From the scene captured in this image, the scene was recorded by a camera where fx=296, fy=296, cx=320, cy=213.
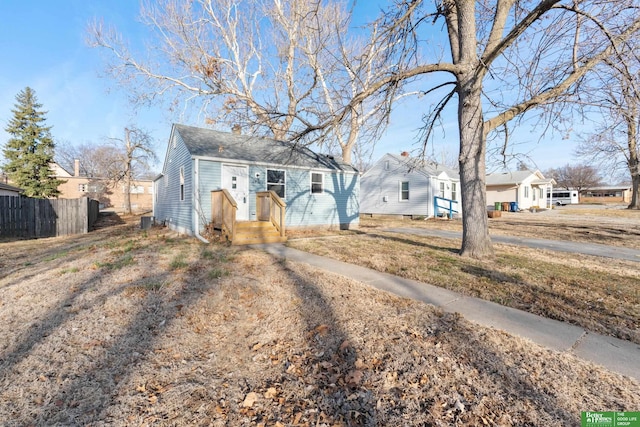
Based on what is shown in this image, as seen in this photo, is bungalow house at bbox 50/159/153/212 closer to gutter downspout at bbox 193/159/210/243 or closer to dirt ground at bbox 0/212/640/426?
gutter downspout at bbox 193/159/210/243

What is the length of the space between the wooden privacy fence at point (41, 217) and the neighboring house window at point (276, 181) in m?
8.29

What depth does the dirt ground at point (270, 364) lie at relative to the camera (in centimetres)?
198

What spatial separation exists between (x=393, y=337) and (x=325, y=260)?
12.0 ft

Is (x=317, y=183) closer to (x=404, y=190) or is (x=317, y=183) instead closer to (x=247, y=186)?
(x=247, y=186)

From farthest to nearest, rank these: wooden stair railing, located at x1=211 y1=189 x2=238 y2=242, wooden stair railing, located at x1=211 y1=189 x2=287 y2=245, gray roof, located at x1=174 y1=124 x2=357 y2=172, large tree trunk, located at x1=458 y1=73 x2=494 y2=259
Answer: gray roof, located at x1=174 y1=124 x2=357 y2=172
wooden stair railing, located at x1=211 y1=189 x2=287 y2=245
wooden stair railing, located at x1=211 y1=189 x2=238 y2=242
large tree trunk, located at x1=458 y1=73 x2=494 y2=259

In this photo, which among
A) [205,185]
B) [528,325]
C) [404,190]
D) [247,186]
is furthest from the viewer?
[404,190]

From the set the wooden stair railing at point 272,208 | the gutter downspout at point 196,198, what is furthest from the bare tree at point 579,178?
the gutter downspout at point 196,198

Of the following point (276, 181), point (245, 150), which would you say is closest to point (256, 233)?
point (276, 181)

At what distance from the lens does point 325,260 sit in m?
6.48

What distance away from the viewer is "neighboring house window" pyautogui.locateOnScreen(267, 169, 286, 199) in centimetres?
1150

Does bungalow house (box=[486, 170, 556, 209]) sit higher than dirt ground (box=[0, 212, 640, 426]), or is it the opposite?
bungalow house (box=[486, 170, 556, 209])

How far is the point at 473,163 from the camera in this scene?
20.5 feet

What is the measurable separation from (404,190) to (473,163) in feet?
48.0

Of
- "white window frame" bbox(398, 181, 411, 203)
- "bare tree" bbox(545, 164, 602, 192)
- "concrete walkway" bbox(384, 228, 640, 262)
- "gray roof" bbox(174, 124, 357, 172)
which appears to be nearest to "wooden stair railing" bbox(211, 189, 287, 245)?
"gray roof" bbox(174, 124, 357, 172)
